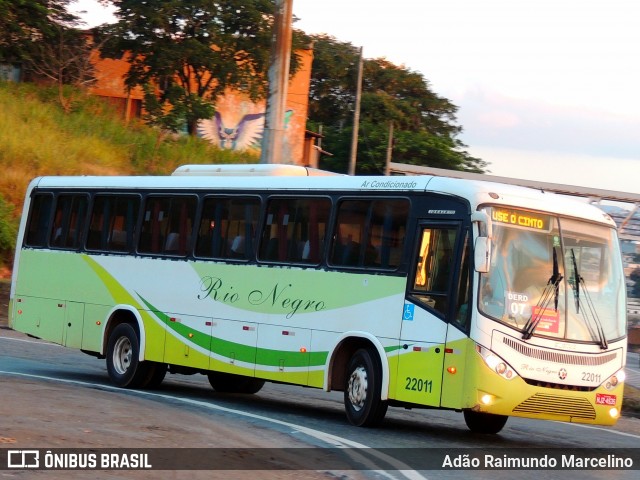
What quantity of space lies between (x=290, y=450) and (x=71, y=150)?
107 feet

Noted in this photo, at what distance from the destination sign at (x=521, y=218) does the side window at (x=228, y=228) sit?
4079 millimetres

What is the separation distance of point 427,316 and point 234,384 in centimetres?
575

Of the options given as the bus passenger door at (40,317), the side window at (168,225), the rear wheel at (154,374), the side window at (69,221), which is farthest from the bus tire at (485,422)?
the side window at (69,221)

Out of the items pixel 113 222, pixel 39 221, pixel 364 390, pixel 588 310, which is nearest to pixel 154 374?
pixel 113 222

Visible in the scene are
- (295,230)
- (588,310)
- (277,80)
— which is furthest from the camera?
(277,80)

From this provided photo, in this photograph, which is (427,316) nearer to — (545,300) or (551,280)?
(545,300)

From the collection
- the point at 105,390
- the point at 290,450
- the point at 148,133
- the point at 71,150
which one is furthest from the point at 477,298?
the point at 148,133

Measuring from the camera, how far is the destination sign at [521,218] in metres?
13.0

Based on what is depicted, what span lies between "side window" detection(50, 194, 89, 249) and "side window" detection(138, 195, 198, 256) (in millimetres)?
1597

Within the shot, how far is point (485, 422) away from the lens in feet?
47.7

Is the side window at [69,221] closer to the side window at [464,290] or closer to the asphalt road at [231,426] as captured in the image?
the asphalt road at [231,426]

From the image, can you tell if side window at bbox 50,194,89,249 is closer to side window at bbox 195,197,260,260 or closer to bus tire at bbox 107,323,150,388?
bus tire at bbox 107,323,150,388

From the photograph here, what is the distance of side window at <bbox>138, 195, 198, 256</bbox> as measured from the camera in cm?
1706

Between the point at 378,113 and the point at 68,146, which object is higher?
the point at 378,113
